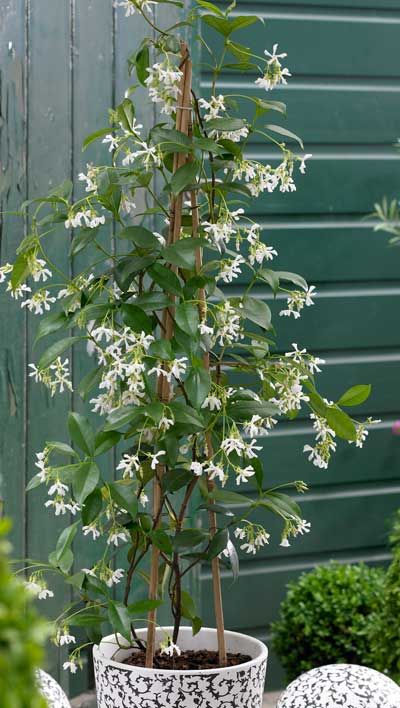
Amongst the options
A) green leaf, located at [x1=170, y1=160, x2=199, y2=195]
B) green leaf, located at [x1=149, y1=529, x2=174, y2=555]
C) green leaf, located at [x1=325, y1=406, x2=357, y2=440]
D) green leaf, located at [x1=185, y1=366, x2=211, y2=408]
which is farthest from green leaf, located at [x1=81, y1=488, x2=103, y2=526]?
green leaf, located at [x1=170, y1=160, x2=199, y2=195]

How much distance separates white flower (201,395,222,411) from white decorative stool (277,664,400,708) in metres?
0.67

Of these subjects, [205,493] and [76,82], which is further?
[76,82]

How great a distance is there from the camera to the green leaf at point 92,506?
1877 millimetres

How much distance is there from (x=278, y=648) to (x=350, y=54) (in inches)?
73.5

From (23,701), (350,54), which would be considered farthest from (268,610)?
(23,701)

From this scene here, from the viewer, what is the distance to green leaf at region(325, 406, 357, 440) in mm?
2002

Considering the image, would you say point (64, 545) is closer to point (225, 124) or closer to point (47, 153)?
point (225, 124)

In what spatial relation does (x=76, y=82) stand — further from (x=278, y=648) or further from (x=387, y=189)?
(x=278, y=648)

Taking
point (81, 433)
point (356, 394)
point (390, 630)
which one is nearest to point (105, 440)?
point (81, 433)

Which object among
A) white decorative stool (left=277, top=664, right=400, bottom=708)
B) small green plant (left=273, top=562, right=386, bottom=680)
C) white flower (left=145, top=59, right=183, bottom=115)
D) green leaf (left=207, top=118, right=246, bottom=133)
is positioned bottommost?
small green plant (left=273, top=562, right=386, bottom=680)

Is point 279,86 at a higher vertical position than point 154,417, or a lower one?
higher

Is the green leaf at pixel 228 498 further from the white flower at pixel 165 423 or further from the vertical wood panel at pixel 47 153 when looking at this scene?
the vertical wood panel at pixel 47 153

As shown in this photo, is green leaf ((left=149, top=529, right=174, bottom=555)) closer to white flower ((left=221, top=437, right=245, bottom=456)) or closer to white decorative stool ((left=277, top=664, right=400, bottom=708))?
white flower ((left=221, top=437, right=245, bottom=456))

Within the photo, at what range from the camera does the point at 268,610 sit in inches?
127
